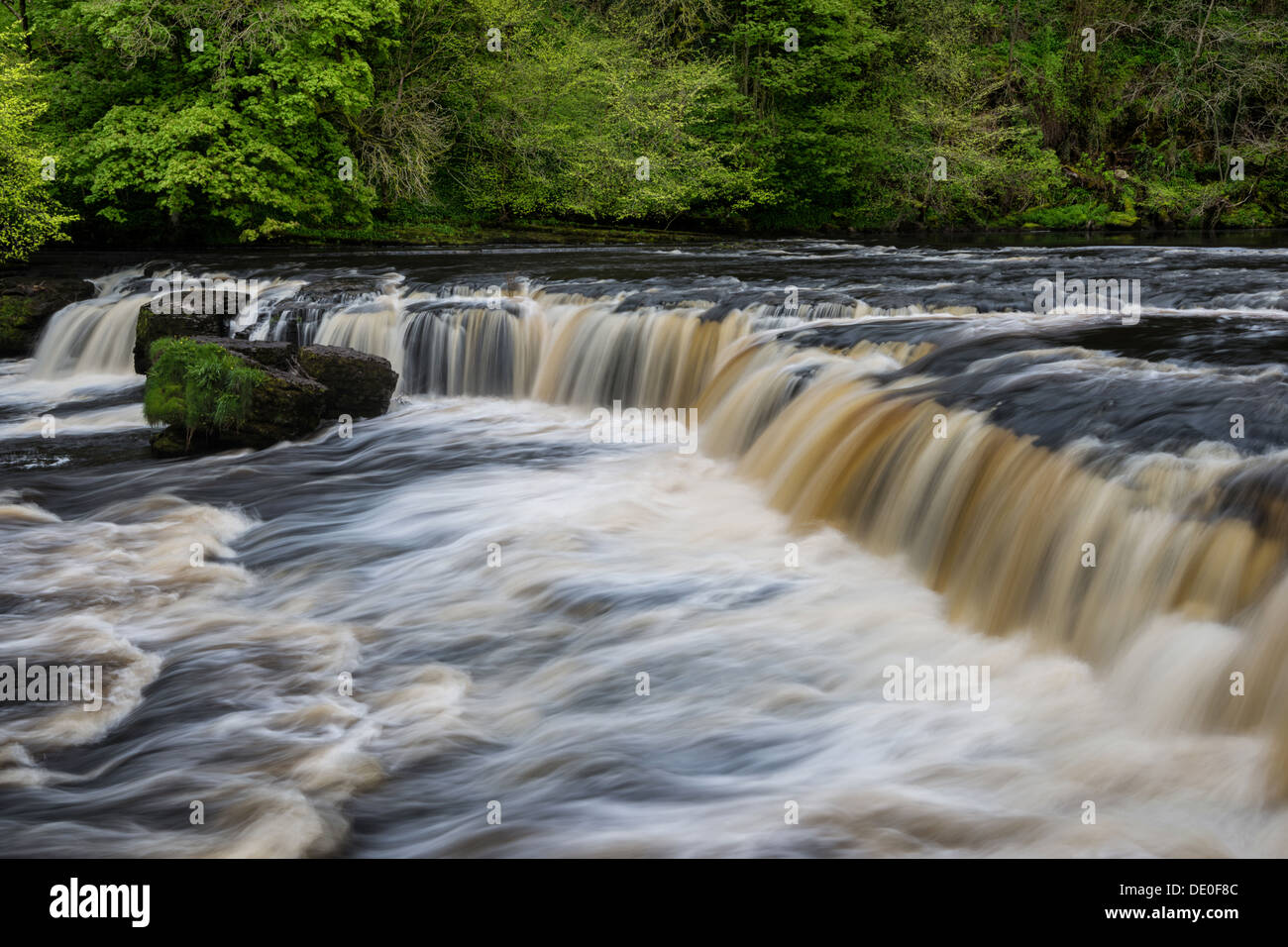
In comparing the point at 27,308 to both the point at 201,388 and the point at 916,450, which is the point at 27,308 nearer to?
the point at 201,388

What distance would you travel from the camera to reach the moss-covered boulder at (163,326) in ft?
40.2

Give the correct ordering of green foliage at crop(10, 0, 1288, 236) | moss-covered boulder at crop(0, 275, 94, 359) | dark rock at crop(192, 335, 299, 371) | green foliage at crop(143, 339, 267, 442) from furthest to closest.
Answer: green foliage at crop(10, 0, 1288, 236)
moss-covered boulder at crop(0, 275, 94, 359)
dark rock at crop(192, 335, 299, 371)
green foliage at crop(143, 339, 267, 442)

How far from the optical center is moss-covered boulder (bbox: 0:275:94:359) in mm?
13914

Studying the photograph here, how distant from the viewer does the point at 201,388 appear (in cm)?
939

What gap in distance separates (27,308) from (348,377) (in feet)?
19.9

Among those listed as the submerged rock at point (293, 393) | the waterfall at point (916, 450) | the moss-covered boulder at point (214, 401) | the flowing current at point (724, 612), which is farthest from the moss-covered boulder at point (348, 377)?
the waterfall at point (916, 450)

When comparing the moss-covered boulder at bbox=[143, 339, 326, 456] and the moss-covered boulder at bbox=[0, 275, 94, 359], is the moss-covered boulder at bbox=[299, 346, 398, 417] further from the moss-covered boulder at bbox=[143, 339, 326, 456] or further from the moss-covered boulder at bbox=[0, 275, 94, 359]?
the moss-covered boulder at bbox=[0, 275, 94, 359]

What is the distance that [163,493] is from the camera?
8219 mm

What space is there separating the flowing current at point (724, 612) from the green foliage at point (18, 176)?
560 centimetres

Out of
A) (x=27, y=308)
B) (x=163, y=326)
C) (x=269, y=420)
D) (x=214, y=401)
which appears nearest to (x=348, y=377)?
(x=269, y=420)

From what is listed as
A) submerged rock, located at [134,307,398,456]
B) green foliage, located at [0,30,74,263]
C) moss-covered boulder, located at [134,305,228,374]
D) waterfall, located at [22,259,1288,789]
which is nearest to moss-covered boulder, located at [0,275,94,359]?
waterfall, located at [22,259,1288,789]

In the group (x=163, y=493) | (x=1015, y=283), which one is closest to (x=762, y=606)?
(x=163, y=493)

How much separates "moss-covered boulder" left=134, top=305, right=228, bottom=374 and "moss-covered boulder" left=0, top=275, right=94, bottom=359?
2526 millimetres
